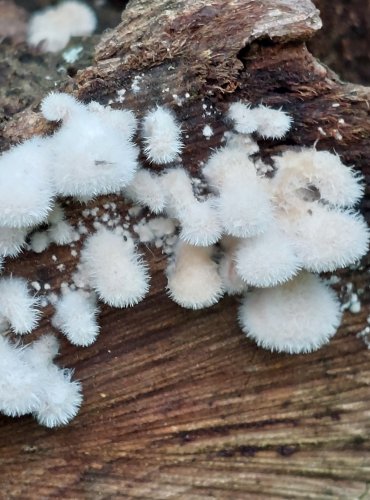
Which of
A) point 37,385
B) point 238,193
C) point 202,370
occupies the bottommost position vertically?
point 202,370

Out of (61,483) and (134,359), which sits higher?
(134,359)

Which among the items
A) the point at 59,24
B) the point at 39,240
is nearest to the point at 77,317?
the point at 39,240

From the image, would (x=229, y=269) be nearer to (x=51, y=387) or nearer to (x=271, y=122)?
(x=271, y=122)

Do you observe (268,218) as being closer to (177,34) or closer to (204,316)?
(204,316)

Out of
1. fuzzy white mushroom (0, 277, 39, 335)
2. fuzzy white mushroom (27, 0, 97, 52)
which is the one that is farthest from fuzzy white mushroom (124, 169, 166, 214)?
fuzzy white mushroom (27, 0, 97, 52)

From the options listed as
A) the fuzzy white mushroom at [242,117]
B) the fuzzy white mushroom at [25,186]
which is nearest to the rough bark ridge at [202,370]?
the fuzzy white mushroom at [242,117]

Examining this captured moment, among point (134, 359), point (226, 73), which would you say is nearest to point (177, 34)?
point (226, 73)
